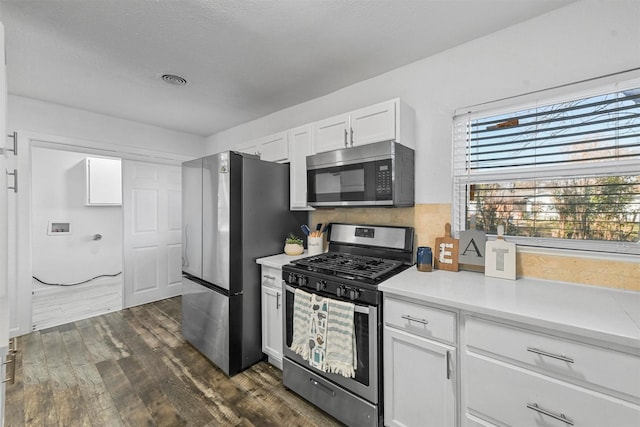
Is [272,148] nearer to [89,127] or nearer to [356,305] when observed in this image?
[356,305]

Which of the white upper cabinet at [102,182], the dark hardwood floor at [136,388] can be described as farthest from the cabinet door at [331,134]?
the white upper cabinet at [102,182]

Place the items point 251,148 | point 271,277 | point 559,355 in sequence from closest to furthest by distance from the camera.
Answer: point 559,355
point 271,277
point 251,148

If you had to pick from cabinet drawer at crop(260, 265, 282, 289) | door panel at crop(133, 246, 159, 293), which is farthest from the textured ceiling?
door panel at crop(133, 246, 159, 293)

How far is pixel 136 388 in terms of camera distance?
2064 millimetres

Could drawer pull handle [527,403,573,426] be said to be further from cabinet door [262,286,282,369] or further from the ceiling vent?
the ceiling vent

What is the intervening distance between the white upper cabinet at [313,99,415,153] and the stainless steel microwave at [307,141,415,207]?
7 cm

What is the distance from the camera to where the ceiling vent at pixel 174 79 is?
2407mm

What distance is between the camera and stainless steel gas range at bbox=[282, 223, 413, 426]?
1585 mm

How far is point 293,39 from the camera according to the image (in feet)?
6.20

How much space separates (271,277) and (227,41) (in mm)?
1802

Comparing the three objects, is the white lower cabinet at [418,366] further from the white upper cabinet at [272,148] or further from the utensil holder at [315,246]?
the white upper cabinet at [272,148]

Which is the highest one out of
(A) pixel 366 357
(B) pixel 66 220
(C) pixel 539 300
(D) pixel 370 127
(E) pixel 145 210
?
(D) pixel 370 127

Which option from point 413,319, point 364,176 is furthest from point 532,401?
point 364,176

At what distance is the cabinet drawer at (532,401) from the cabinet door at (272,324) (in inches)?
54.5
